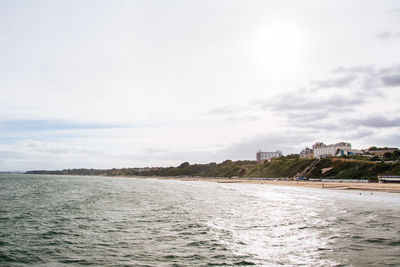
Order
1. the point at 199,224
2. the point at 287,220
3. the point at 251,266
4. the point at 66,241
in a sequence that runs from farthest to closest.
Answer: the point at 287,220
the point at 199,224
the point at 66,241
the point at 251,266

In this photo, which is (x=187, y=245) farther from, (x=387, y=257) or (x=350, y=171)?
(x=350, y=171)

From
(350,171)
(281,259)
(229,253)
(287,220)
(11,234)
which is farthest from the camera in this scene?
(350,171)

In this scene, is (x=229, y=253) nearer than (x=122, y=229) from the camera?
Yes

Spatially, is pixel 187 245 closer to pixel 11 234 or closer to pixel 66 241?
pixel 66 241

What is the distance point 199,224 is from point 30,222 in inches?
686

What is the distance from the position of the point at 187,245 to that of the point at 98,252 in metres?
5.83

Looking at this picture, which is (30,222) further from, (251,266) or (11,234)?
(251,266)

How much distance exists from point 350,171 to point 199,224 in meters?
115

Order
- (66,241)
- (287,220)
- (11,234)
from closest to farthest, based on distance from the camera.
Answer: (66,241) < (11,234) < (287,220)

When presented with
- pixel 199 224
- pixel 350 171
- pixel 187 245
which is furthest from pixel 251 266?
pixel 350 171

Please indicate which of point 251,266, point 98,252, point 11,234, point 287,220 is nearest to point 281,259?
point 251,266

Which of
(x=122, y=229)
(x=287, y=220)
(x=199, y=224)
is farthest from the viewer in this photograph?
(x=287, y=220)

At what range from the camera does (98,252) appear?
61.5ft

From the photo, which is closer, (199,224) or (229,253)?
(229,253)
